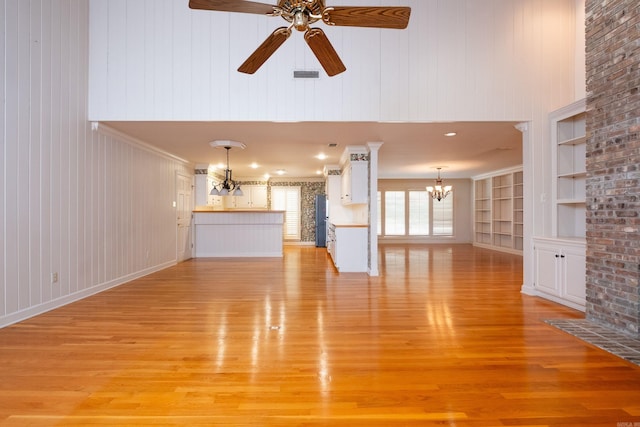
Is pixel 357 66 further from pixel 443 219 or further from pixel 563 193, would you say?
pixel 443 219

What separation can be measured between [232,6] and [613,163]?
354cm

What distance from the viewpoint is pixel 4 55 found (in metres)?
3.08

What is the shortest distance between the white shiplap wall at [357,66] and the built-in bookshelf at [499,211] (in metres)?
5.14

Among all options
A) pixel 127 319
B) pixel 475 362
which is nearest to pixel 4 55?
pixel 127 319

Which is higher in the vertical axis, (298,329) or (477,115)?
(477,115)

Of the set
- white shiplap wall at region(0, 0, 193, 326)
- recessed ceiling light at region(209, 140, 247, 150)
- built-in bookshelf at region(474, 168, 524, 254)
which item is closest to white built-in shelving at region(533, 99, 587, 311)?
recessed ceiling light at region(209, 140, 247, 150)

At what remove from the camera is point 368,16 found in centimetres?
215

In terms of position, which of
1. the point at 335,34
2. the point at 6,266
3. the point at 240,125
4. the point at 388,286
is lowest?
the point at 388,286

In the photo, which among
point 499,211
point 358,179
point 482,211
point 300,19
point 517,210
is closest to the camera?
point 300,19

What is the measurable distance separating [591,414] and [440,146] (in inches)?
196

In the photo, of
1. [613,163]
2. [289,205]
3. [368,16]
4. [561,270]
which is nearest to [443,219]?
[289,205]

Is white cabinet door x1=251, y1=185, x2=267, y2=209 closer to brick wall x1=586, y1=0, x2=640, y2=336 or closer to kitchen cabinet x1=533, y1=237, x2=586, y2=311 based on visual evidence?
kitchen cabinet x1=533, y1=237, x2=586, y2=311

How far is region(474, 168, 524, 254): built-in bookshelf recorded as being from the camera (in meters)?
8.86

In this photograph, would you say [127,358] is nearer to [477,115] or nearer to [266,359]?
[266,359]
